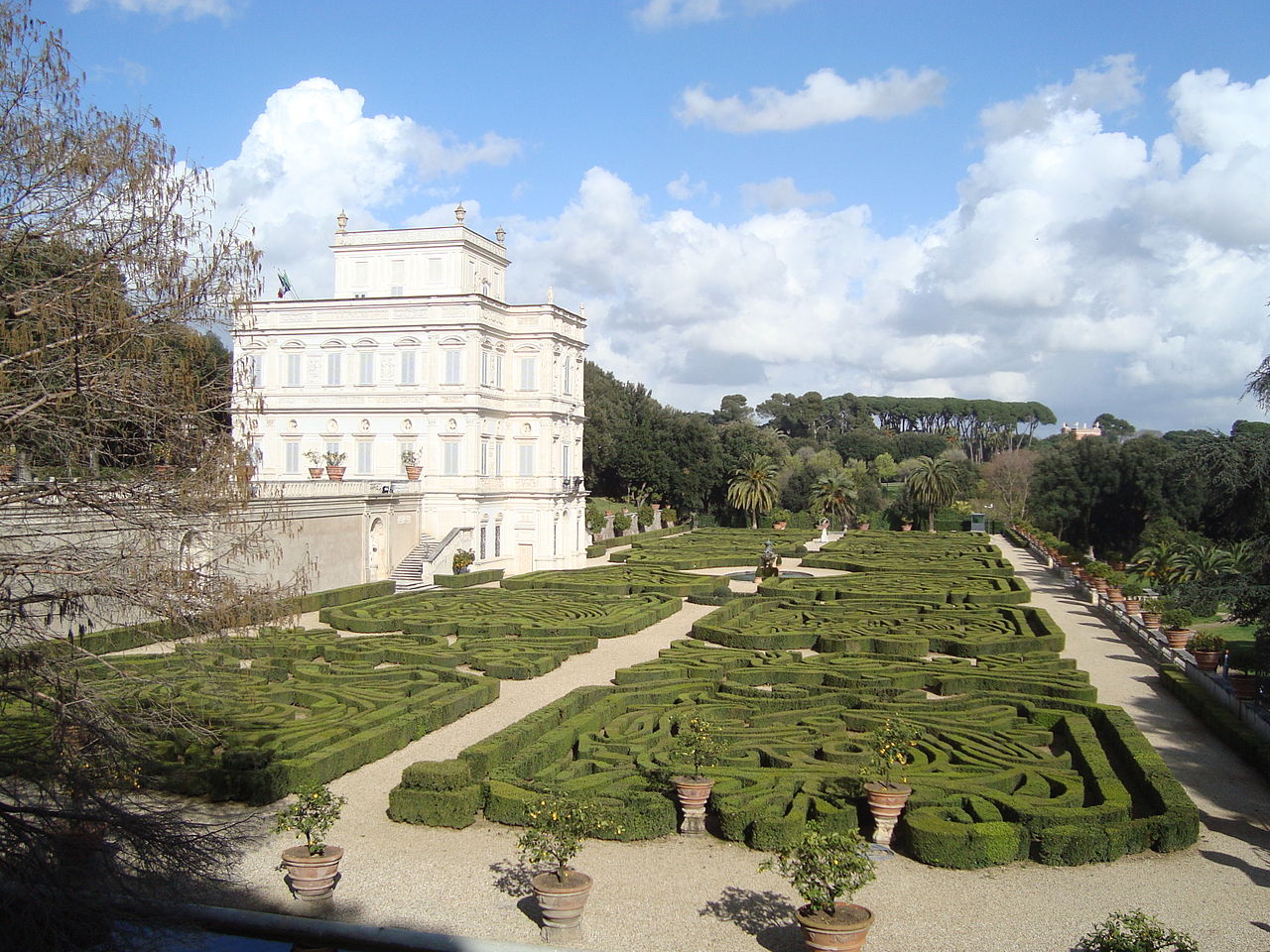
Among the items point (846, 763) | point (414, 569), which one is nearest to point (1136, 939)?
point (846, 763)

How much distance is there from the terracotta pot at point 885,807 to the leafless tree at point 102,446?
23.7 feet

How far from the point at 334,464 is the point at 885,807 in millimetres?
29586

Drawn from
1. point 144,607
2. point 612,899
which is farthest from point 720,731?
point 144,607

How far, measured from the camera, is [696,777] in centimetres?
1305

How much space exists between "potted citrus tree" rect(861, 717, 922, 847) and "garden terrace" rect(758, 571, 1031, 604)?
62.5ft

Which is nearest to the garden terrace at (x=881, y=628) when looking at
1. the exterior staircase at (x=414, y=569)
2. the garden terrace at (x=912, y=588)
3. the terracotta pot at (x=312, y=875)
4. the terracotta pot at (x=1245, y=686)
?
the garden terrace at (x=912, y=588)

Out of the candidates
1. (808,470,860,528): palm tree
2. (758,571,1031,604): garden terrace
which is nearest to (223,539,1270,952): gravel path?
(758,571,1031,604): garden terrace

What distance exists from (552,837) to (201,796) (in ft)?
18.9

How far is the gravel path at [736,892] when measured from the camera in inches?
388

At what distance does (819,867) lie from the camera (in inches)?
362

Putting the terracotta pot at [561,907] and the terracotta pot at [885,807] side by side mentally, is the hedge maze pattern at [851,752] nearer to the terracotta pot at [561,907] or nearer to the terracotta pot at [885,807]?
the terracotta pot at [885,807]

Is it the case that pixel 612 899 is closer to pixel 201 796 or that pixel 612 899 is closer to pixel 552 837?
pixel 552 837

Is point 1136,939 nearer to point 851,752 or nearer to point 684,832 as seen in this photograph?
point 684,832

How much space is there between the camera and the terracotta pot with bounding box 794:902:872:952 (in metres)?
9.00
